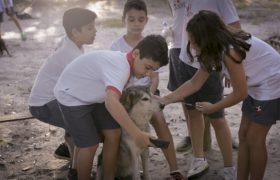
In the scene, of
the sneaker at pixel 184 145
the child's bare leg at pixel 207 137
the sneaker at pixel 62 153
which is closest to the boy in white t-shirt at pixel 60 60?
the sneaker at pixel 62 153

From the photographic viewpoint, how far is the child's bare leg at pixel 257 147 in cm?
347

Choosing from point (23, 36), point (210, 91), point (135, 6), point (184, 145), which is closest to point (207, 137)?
point (184, 145)

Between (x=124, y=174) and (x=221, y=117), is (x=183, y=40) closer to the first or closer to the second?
(x=221, y=117)

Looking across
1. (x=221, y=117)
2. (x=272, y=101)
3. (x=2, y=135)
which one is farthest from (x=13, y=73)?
(x=272, y=101)

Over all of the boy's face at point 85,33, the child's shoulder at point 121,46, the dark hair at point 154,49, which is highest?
the dark hair at point 154,49

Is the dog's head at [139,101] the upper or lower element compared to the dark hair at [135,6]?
lower

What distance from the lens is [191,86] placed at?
12.1ft

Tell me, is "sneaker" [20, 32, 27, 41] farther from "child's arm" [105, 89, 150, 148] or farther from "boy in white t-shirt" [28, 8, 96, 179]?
"child's arm" [105, 89, 150, 148]

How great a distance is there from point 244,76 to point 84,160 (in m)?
1.38

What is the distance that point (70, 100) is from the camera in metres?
3.45

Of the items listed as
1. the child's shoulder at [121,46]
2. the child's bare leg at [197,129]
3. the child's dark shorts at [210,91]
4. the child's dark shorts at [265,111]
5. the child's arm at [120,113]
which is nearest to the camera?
the child's arm at [120,113]

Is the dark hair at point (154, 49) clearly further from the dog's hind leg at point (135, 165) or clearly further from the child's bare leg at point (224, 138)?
the child's bare leg at point (224, 138)

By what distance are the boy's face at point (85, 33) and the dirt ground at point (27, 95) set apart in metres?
1.30

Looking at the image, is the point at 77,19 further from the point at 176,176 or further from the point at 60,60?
the point at 176,176
